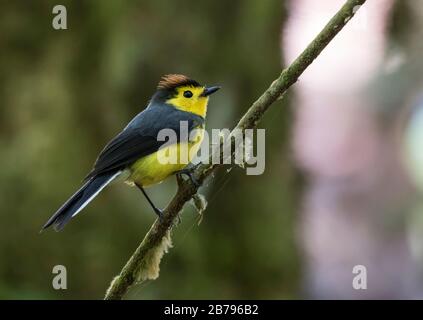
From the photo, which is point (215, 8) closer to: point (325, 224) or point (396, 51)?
point (396, 51)

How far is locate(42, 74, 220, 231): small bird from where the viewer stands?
2688 millimetres

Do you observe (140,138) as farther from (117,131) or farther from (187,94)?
(117,131)

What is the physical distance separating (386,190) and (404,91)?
2.98 feet

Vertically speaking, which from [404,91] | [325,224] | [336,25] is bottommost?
[336,25]

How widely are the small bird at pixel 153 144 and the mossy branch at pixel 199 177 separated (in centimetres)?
46

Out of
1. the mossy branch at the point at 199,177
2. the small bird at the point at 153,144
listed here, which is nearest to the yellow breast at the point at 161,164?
the small bird at the point at 153,144

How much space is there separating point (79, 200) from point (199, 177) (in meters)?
0.61

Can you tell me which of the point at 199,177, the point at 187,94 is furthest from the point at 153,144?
the point at 199,177

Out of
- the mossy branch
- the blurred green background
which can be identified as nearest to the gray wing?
the mossy branch

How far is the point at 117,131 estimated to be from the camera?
4109 millimetres

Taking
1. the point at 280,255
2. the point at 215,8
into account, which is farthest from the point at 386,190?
the point at 215,8

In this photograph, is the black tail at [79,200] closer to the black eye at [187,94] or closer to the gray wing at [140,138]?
the gray wing at [140,138]

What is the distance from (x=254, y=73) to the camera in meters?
4.30

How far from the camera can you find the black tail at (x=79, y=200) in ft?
7.23
